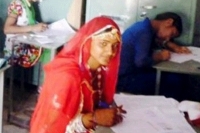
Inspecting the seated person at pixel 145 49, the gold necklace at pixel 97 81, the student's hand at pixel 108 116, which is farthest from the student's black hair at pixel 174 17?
the student's hand at pixel 108 116

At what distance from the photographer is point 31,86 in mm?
4449

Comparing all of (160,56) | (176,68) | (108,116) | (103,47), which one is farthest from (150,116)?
(160,56)

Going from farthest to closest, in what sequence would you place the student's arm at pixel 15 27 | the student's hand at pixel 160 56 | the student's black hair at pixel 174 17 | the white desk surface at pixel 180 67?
1. the student's arm at pixel 15 27
2. the student's black hair at pixel 174 17
3. the student's hand at pixel 160 56
4. the white desk surface at pixel 180 67

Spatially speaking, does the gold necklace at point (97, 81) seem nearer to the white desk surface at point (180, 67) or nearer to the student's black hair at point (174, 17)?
the white desk surface at point (180, 67)

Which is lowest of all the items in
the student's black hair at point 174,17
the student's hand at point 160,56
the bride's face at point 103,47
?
the student's hand at point 160,56

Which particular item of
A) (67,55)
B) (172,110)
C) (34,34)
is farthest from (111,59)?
(34,34)

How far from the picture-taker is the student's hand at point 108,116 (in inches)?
73.4

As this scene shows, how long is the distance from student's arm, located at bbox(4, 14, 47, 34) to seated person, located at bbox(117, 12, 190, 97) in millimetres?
915

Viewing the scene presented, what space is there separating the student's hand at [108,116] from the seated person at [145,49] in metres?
1.28

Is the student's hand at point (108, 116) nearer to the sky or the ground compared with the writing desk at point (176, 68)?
nearer to the sky

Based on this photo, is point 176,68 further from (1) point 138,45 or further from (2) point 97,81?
(2) point 97,81

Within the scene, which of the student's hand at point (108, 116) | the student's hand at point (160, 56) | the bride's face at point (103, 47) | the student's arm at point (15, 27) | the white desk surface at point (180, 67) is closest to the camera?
the student's hand at point (108, 116)

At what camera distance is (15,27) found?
3.94 m

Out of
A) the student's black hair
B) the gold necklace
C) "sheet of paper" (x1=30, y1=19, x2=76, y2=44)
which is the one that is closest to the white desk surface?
the student's black hair
